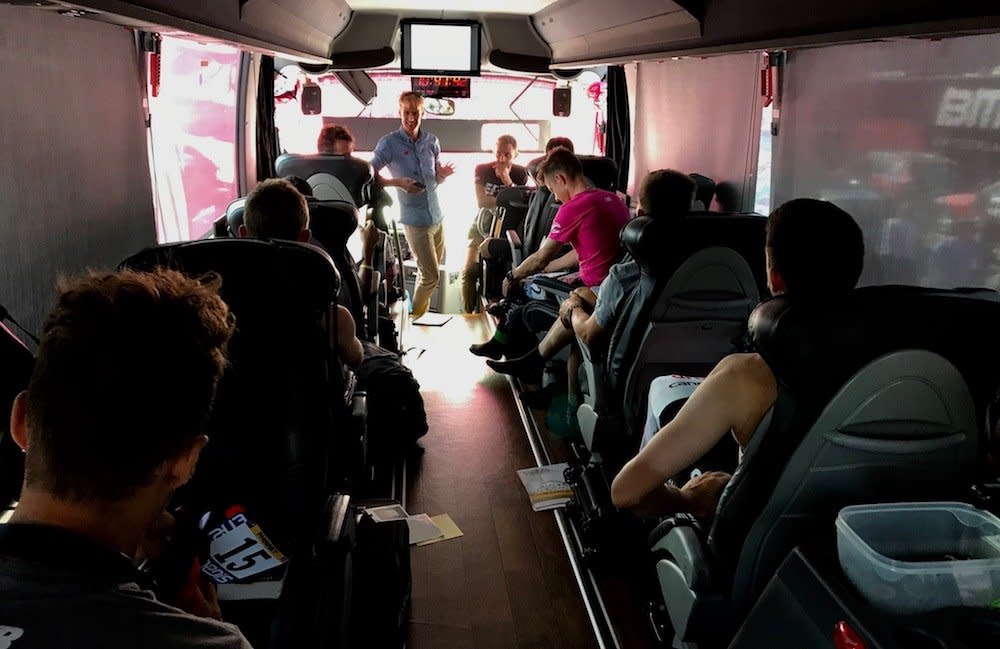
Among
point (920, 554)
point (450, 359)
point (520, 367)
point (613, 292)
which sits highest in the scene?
point (613, 292)

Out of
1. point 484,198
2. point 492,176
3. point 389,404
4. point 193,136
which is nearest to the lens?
point 389,404

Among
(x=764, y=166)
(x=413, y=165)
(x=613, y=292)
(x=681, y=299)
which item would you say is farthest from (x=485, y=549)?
(x=413, y=165)

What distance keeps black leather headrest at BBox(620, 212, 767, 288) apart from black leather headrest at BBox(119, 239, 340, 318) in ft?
4.50

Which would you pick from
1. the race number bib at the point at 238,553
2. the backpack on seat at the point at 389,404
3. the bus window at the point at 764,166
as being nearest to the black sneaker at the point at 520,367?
the backpack on seat at the point at 389,404

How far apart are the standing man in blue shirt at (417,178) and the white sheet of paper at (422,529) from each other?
3.88m

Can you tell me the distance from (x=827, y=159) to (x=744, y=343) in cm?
135

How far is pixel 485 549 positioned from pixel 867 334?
2.35 metres

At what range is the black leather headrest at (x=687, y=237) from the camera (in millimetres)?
3207

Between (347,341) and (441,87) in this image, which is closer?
(347,341)

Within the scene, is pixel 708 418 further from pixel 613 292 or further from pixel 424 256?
pixel 424 256

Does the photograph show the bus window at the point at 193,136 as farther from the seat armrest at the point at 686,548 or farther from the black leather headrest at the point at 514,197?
the seat armrest at the point at 686,548

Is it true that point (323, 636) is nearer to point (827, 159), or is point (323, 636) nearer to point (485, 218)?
point (827, 159)

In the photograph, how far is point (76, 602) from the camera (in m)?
0.87

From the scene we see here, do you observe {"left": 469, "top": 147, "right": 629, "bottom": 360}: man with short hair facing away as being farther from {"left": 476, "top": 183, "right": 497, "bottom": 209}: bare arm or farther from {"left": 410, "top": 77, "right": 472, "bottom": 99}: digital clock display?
{"left": 476, "top": 183, "right": 497, "bottom": 209}: bare arm
